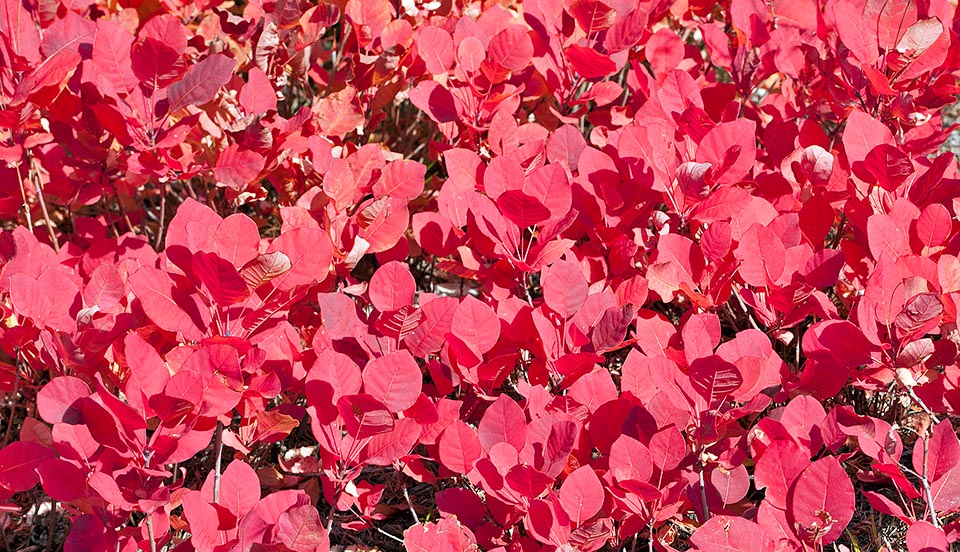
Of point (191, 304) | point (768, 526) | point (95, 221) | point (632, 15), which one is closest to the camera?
point (768, 526)

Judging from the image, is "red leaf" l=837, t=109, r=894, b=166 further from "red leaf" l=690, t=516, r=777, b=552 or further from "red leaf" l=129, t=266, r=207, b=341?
"red leaf" l=129, t=266, r=207, b=341

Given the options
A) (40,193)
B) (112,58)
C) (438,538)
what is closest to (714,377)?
(438,538)

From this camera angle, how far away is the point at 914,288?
47.3 inches

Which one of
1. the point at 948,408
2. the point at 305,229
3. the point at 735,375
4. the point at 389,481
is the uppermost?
the point at 305,229

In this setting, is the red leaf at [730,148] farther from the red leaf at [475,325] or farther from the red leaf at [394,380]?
the red leaf at [394,380]

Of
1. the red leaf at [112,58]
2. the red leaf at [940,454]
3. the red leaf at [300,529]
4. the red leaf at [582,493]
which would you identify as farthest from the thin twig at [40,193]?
the red leaf at [940,454]

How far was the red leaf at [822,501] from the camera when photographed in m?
1.07

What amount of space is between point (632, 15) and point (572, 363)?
840 mm

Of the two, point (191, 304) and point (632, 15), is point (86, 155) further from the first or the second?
point (632, 15)

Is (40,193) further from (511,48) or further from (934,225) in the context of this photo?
(934,225)

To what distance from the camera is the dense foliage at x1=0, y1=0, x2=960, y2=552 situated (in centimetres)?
112

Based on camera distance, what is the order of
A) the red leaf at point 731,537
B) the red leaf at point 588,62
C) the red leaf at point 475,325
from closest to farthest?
the red leaf at point 731,537, the red leaf at point 475,325, the red leaf at point 588,62

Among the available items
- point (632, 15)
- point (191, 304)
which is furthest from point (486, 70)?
point (191, 304)

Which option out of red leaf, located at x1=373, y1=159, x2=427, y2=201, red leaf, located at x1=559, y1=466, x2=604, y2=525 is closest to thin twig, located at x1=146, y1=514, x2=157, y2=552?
red leaf, located at x1=559, y1=466, x2=604, y2=525
